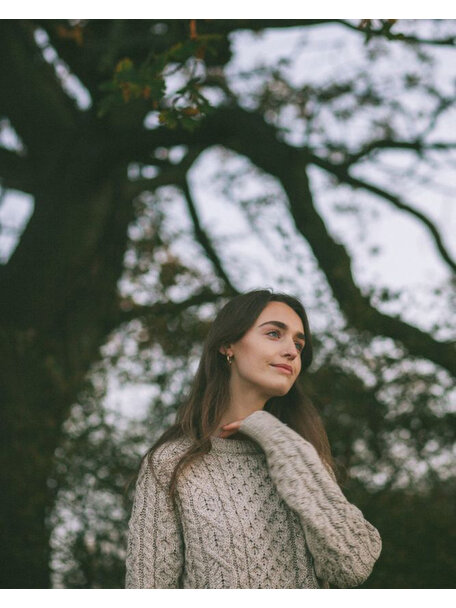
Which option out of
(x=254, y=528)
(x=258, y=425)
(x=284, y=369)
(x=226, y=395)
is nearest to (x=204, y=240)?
(x=226, y=395)

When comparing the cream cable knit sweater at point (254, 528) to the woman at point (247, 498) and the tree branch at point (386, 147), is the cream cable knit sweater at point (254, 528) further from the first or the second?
the tree branch at point (386, 147)

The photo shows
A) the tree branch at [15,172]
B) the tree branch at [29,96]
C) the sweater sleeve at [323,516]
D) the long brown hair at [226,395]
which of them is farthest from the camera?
the tree branch at [15,172]

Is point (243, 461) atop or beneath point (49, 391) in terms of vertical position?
atop

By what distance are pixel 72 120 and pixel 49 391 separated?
102 inches

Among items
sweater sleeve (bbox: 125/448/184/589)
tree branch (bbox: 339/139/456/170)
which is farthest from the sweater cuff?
tree branch (bbox: 339/139/456/170)

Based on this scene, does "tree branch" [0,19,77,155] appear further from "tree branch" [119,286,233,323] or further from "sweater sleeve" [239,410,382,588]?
"sweater sleeve" [239,410,382,588]

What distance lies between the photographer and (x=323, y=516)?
6.19ft

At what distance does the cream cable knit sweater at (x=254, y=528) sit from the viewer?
1913 mm

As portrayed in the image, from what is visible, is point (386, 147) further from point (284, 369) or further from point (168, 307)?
point (284, 369)

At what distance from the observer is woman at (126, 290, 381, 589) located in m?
1.93

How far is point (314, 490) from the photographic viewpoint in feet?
6.32

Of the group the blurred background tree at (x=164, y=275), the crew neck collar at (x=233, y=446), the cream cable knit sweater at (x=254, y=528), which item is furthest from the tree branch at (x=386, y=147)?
the cream cable knit sweater at (x=254, y=528)
